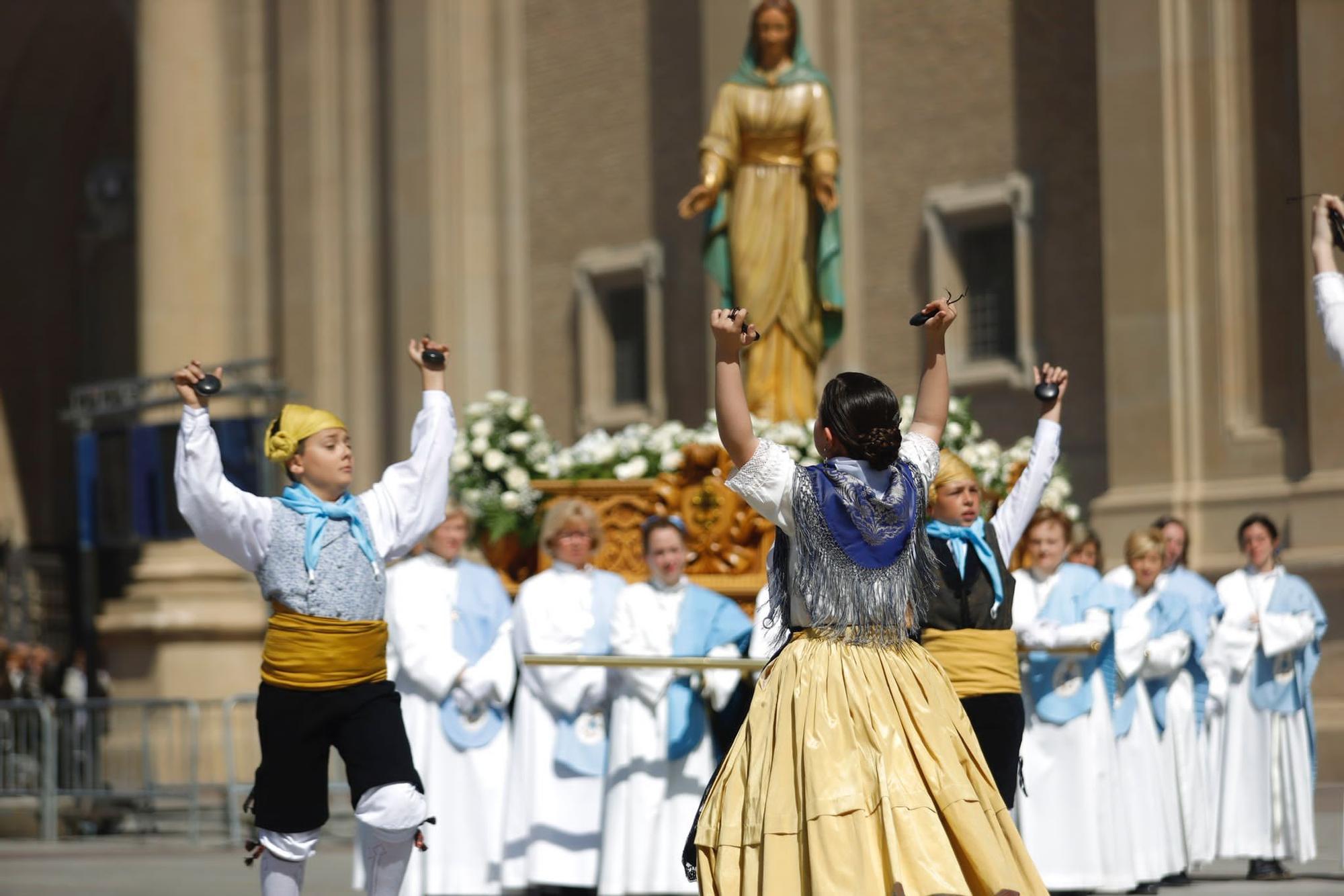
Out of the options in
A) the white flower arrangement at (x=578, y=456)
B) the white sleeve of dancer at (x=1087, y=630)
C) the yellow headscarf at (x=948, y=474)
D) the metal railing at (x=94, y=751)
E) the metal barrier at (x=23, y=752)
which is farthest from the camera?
the metal barrier at (x=23, y=752)

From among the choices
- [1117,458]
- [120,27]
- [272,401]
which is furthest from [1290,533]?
[120,27]

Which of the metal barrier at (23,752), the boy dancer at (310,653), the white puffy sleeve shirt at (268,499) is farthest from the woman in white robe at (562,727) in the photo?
the metal barrier at (23,752)

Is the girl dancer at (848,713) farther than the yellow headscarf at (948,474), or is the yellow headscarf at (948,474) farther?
the yellow headscarf at (948,474)

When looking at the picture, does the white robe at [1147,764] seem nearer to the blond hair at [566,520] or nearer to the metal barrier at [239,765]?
the blond hair at [566,520]

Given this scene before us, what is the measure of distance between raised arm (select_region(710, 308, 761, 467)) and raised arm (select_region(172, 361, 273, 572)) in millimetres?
1805

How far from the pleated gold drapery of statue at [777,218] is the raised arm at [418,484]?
192 inches

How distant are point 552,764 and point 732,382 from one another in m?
4.69

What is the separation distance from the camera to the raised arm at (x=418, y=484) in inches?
266

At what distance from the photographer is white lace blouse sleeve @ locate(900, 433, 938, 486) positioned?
5.62m

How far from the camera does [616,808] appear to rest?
9250 millimetres

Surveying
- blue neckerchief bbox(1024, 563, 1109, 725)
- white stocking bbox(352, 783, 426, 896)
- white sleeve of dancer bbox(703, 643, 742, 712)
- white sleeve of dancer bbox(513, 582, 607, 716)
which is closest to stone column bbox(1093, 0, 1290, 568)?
blue neckerchief bbox(1024, 563, 1109, 725)

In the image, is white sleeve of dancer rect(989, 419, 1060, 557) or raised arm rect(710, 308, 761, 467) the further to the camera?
white sleeve of dancer rect(989, 419, 1060, 557)

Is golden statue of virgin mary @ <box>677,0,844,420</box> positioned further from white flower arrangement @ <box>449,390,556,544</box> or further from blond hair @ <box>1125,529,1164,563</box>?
blond hair @ <box>1125,529,1164,563</box>

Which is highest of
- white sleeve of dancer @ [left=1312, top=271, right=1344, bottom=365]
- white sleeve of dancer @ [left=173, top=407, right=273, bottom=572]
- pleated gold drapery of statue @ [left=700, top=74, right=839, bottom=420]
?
pleated gold drapery of statue @ [left=700, top=74, right=839, bottom=420]
